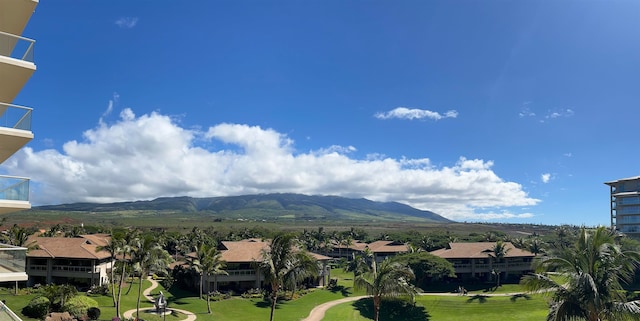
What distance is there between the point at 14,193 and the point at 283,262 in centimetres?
1795

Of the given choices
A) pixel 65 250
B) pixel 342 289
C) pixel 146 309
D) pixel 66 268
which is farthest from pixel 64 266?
pixel 342 289

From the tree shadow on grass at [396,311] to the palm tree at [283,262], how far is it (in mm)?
31235

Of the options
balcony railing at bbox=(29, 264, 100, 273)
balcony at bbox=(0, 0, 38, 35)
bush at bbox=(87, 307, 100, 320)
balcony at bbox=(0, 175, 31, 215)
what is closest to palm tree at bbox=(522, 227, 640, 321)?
balcony at bbox=(0, 175, 31, 215)

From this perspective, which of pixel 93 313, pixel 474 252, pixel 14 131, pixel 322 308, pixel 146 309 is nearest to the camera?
pixel 14 131

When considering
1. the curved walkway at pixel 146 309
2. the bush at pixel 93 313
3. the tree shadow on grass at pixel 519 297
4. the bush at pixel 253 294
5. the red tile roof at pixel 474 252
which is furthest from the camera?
the red tile roof at pixel 474 252

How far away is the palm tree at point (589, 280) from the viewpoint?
15.8 meters

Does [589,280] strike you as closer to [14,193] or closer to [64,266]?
[14,193]

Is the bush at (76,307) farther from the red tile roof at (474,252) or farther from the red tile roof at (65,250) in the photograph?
the red tile roof at (474,252)

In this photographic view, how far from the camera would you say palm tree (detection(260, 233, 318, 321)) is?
99.6 ft

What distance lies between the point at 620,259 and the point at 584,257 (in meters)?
1.44

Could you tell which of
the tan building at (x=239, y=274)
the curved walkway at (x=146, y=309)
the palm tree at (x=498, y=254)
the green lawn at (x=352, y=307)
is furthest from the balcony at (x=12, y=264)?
→ the palm tree at (x=498, y=254)

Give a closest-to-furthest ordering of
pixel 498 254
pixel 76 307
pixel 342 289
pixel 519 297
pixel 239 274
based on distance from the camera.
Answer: pixel 76 307 < pixel 519 297 < pixel 239 274 < pixel 342 289 < pixel 498 254

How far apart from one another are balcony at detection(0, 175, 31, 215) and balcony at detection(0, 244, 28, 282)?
4.96ft

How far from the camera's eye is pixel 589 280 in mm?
15547
